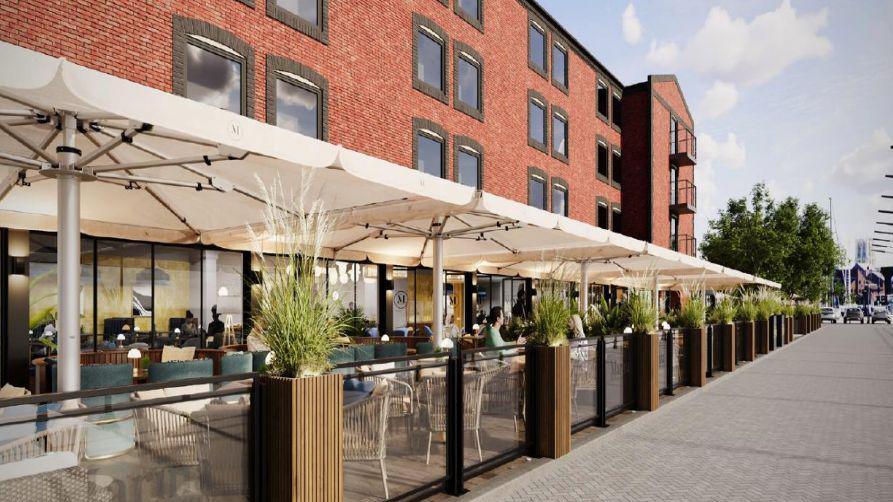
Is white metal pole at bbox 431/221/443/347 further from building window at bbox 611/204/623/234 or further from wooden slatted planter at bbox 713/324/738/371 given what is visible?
building window at bbox 611/204/623/234

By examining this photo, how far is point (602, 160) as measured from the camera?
96.1 ft

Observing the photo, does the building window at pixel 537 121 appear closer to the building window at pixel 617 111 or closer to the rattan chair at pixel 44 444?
the building window at pixel 617 111

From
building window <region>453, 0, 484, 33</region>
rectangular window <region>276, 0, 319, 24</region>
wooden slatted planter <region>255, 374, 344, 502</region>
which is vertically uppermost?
building window <region>453, 0, 484, 33</region>

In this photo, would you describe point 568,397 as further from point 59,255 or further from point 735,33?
point 735,33

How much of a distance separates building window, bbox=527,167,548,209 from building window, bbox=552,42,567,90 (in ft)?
13.7

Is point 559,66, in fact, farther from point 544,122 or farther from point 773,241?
point 773,241

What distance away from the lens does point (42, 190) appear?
6.58 m

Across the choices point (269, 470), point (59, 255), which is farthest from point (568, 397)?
point (59, 255)

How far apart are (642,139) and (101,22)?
2707 cm

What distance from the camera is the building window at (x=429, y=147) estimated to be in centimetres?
1633

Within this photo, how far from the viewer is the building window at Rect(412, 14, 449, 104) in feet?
53.8

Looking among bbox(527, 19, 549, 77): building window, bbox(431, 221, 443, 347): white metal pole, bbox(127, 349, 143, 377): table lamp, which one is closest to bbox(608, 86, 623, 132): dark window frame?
bbox(527, 19, 549, 77): building window

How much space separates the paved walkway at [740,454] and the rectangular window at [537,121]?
508 inches

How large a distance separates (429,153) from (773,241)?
29787mm
